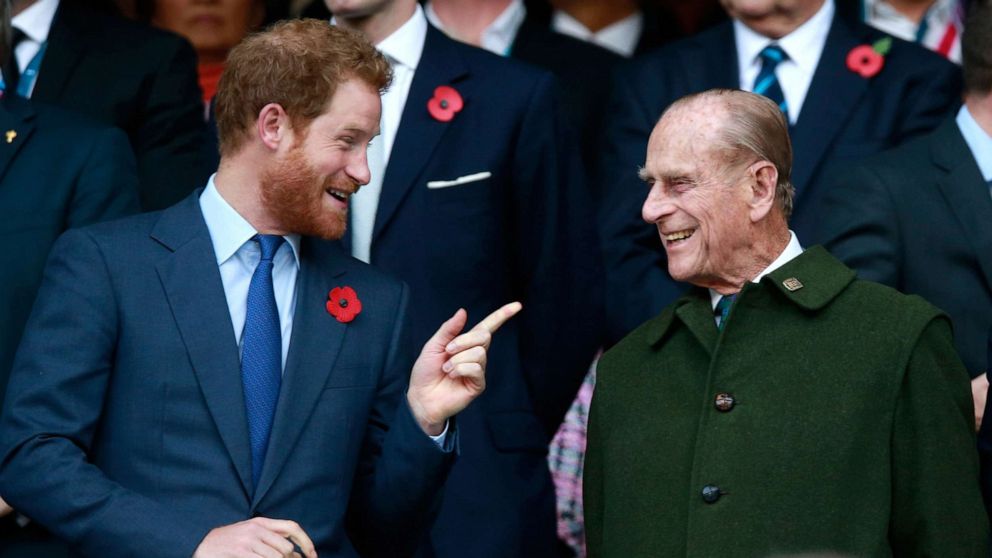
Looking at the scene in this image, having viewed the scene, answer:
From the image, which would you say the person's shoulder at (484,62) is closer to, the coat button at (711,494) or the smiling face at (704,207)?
the smiling face at (704,207)

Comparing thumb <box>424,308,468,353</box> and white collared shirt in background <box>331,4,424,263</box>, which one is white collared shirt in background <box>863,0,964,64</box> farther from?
thumb <box>424,308,468,353</box>

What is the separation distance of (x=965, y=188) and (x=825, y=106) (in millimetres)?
579

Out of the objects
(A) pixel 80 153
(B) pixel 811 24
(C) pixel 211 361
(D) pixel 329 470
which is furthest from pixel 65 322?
(B) pixel 811 24

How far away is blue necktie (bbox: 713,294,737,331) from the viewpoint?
4449 millimetres

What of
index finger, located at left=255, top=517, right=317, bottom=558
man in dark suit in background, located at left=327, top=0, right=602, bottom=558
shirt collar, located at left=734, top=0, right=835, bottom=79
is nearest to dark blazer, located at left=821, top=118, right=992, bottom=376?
shirt collar, located at left=734, top=0, right=835, bottom=79

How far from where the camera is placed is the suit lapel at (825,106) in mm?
5574

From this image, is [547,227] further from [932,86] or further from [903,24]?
[903,24]

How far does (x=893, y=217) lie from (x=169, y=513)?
2140 mm

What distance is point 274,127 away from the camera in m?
4.39

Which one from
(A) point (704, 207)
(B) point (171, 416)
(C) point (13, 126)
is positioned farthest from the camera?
(C) point (13, 126)

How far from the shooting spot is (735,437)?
14.0 ft

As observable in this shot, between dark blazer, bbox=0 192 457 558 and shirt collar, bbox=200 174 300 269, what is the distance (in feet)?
0.13

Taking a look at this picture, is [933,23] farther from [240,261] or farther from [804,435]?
[240,261]

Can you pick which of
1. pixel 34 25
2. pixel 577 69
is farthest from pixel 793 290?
pixel 34 25
